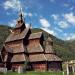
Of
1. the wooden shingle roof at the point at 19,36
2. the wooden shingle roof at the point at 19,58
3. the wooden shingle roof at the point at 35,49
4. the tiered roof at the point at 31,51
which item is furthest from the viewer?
the wooden shingle roof at the point at 19,36

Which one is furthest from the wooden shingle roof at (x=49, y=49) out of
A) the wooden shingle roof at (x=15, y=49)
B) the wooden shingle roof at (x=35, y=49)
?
the wooden shingle roof at (x=15, y=49)

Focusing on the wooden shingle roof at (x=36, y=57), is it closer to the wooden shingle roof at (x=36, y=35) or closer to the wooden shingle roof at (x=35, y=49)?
the wooden shingle roof at (x=35, y=49)

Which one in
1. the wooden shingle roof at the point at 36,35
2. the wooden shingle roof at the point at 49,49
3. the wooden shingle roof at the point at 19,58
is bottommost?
the wooden shingle roof at the point at 19,58

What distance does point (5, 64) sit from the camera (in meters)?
80.3

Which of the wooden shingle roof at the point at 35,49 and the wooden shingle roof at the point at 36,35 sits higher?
the wooden shingle roof at the point at 36,35

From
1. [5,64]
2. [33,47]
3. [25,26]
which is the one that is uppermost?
[25,26]

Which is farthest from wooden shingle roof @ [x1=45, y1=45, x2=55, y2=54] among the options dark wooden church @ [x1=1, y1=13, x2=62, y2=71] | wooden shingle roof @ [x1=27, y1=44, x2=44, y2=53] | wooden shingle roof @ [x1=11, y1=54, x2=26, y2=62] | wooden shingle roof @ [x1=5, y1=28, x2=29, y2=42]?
wooden shingle roof @ [x1=5, y1=28, x2=29, y2=42]

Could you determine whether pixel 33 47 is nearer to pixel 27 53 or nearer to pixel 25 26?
pixel 27 53

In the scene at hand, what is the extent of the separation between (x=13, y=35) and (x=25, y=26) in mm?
5540

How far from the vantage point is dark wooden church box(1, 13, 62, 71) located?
255 ft

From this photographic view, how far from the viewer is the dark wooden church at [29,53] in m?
77.8

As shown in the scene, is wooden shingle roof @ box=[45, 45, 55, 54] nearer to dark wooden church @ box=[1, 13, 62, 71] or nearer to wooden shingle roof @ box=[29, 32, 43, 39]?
dark wooden church @ box=[1, 13, 62, 71]

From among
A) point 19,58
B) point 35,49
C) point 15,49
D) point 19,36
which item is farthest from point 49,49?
point 19,36

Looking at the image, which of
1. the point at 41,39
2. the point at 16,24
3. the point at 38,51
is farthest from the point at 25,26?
the point at 38,51
